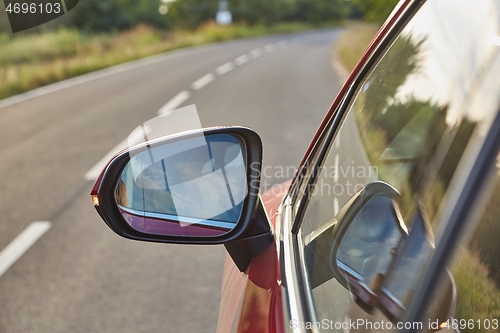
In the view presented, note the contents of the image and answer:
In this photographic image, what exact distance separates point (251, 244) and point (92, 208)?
3.55m

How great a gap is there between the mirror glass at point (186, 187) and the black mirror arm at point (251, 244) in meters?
0.05

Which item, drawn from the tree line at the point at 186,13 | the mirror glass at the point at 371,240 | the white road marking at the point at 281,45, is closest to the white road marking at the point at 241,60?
the white road marking at the point at 281,45

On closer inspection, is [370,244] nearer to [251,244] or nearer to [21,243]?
[251,244]

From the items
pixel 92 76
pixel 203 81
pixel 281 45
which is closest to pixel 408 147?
pixel 203 81

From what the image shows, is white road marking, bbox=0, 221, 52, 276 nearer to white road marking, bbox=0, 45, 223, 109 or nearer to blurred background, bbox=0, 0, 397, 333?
blurred background, bbox=0, 0, 397, 333

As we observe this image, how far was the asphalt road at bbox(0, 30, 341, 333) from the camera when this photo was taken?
122 inches

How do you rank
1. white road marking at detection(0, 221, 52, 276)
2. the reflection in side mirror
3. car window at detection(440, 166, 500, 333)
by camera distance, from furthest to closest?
white road marking at detection(0, 221, 52, 276) → the reflection in side mirror → car window at detection(440, 166, 500, 333)

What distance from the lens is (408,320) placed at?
0.75 m

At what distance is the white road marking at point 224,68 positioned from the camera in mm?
14117

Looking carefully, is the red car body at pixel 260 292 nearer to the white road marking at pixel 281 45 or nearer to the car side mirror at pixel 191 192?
the car side mirror at pixel 191 192

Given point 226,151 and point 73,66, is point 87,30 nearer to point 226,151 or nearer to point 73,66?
point 73,66

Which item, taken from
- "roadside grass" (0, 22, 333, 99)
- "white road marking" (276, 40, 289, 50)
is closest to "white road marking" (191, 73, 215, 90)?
"roadside grass" (0, 22, 333, 99)

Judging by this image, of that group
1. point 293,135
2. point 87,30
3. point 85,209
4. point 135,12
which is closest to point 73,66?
point 293,135

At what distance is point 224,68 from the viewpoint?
1505 centimetres
